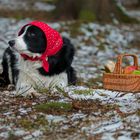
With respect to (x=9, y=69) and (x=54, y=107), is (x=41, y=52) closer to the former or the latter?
(x=9, y=69)

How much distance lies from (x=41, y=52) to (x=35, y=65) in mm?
203

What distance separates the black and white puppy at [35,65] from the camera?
6.21 m

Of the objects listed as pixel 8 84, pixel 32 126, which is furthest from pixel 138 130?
pixel 8 84

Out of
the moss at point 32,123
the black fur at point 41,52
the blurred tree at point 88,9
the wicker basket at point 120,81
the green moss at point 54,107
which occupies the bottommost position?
the moss at point 32,123

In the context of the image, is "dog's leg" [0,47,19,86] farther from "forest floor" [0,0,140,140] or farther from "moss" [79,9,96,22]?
"moss" [79,9,96,22]

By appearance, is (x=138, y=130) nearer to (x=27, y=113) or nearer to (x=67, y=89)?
(x=27, y=113)

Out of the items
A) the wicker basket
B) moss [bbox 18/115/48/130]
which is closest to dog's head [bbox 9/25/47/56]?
the wicker basket

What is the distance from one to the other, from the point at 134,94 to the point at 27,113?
1275 millimetres

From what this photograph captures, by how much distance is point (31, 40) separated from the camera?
6223mm

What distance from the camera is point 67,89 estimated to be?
630cm

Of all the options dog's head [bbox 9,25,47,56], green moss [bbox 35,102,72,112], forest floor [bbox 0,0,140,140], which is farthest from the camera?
dog's head [bbox 9,25,47,56]

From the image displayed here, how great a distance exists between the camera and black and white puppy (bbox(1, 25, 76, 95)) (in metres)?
6.21

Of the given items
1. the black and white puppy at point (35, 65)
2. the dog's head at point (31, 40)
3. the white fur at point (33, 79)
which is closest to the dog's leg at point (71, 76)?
the black and white puppy at point (35, 65)

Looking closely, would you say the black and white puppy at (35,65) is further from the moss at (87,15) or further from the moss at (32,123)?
the moss at (87,15)
